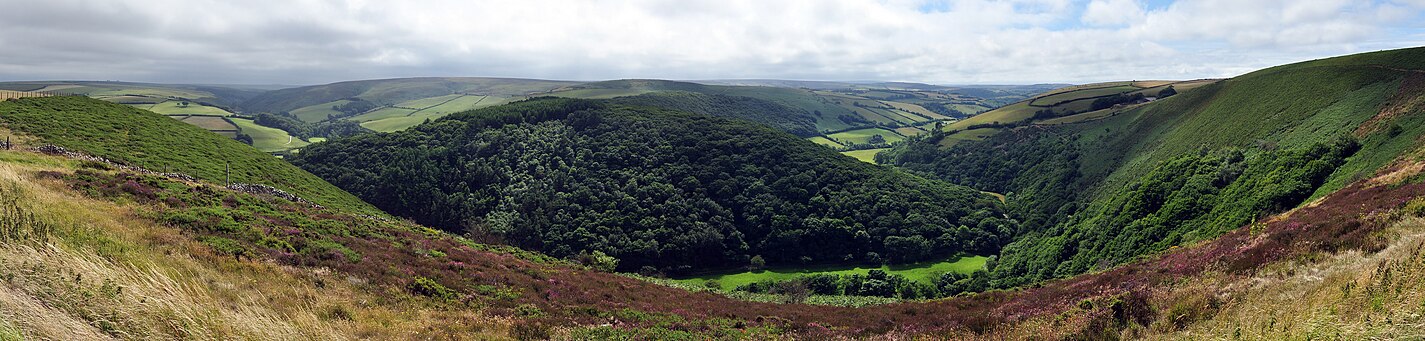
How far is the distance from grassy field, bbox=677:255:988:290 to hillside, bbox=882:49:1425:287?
21.3ft

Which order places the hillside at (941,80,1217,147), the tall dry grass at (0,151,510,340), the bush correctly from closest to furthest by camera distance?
the tall dry grass at (0,151,510,340) → the bush → the hillside at (941,80,1217,147)

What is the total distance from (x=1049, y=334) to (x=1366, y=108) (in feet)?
248

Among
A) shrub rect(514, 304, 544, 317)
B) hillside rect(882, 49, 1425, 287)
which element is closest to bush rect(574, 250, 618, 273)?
hillside rect(882, 49, 1425, 287)

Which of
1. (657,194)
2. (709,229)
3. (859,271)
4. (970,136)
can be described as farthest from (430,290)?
(970,136)

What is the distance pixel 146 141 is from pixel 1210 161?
123349 mm

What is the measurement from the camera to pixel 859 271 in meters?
100

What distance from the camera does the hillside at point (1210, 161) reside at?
4628cm

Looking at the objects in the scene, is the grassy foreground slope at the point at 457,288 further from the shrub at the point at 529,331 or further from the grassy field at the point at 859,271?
the grassy field at the point at 859,271

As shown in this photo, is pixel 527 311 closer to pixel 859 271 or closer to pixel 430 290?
pixel 430 290

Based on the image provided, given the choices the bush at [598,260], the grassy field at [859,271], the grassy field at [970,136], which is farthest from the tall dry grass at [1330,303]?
the grassy field at [970,136]

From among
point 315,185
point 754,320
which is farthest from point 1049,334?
point 315,185

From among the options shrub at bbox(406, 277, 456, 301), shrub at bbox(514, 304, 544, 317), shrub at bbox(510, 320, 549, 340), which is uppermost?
shrub at bbox(510, 320, 549, 340)

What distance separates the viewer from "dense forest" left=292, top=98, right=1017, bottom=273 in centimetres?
10112

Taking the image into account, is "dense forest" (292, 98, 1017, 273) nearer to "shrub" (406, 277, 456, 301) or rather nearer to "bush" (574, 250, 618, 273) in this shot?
"bush" (574, 250, 618, 273)
